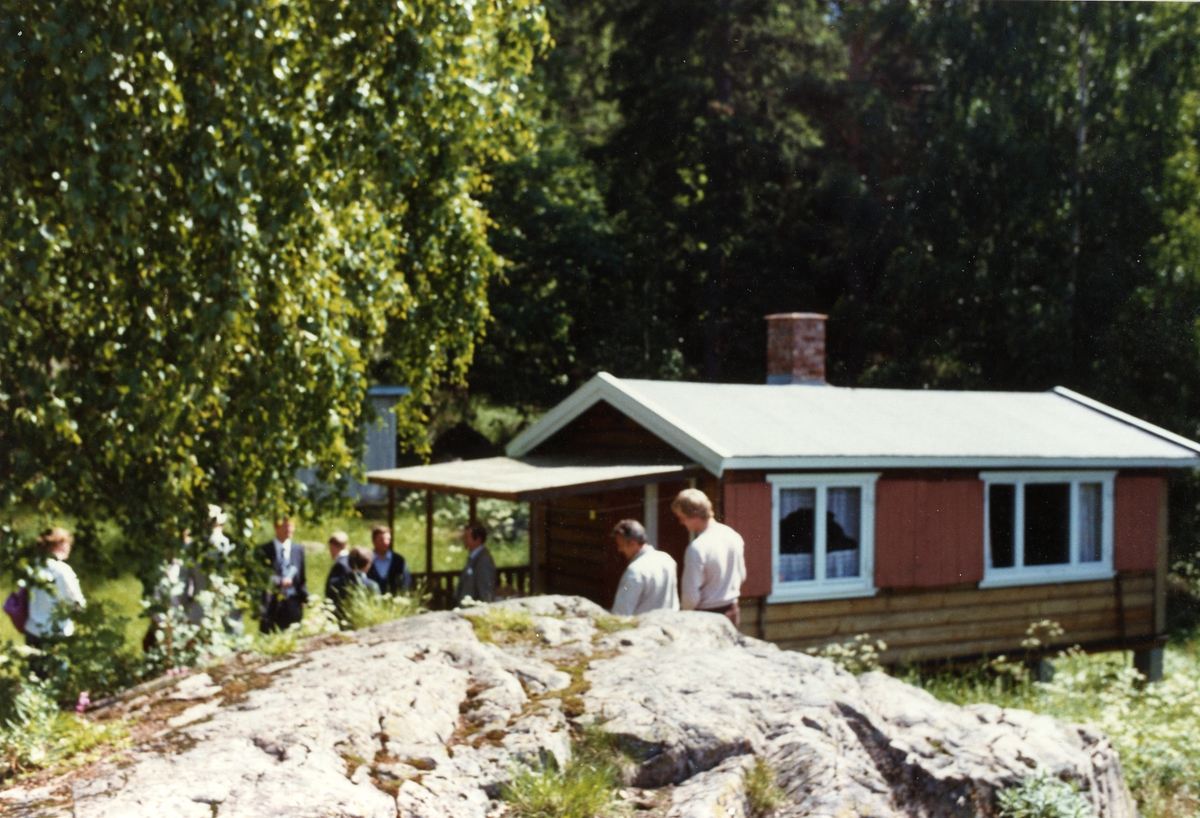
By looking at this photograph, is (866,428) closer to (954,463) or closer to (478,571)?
(954,463)

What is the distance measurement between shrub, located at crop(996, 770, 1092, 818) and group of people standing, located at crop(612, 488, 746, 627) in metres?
2.95

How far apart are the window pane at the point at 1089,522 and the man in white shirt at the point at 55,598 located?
11.8 metres

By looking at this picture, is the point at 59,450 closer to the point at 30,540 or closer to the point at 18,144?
the point at 30,540

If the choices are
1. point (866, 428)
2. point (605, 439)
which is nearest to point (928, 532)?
point (866, 428)

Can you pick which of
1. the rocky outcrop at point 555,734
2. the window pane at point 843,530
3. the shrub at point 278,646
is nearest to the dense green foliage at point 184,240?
the shrub at point 278,646

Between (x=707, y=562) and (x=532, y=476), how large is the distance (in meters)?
→ 4.06

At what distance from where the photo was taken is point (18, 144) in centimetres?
534

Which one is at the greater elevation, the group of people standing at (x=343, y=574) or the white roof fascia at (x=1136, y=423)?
the white roof fascia at (x=1136, y=423)

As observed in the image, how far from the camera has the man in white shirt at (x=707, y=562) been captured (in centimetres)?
801

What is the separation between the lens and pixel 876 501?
12555 mm

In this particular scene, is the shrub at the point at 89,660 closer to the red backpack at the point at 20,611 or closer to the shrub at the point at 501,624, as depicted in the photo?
the red backpack at the point at 20,611

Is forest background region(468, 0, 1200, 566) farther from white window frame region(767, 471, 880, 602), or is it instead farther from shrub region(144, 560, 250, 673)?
shrub region(144, 560, 250, 673)

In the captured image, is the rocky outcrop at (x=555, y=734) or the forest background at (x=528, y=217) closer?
the rocky outcrop at (x=555, y=734)

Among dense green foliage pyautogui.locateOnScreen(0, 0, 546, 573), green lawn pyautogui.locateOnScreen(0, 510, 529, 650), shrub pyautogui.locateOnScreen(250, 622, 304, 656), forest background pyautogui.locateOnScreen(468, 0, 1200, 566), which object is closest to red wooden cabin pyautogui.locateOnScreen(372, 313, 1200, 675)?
dense green foliage pyautogui.locateOnScreen(0, 0, 546, 573)
